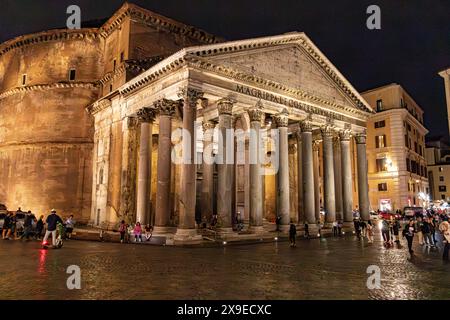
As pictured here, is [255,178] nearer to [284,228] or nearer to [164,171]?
[284,228]

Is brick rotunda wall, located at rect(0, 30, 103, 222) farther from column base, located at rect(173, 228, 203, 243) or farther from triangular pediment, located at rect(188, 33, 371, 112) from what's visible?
triangular pediment, located at rect(188, 33, 371, 112)

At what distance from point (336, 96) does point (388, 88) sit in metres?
19.6

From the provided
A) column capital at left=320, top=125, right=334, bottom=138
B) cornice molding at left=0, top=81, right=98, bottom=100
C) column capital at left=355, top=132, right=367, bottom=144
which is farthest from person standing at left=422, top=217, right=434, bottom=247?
cornice molding at left=0, top=81, right=98, bottom=100

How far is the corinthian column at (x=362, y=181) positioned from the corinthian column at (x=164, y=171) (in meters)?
14.7

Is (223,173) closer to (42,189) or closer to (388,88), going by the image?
(42,189)

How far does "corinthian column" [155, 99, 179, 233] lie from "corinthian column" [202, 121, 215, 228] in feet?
13.1

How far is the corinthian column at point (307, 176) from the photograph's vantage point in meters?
20.8

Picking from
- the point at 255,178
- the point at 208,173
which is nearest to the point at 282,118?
the point at 255,178

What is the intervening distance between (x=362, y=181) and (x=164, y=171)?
15.1 meters

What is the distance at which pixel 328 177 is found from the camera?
74.5 ft

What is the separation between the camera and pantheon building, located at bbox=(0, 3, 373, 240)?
17125mm

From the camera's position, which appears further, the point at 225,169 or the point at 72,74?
the point at 72,74

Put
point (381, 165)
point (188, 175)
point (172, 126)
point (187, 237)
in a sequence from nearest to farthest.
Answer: point (187, 237)
point (188, 175)
point (172, 126)
point (381, 165)
